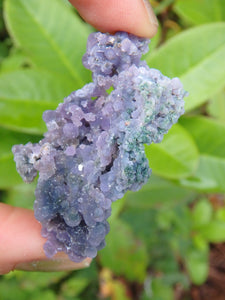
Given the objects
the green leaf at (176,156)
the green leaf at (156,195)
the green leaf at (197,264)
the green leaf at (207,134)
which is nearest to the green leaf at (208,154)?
the green leaf at (207,134)

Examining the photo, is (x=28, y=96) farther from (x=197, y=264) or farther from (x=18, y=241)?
(x=197, y=264)

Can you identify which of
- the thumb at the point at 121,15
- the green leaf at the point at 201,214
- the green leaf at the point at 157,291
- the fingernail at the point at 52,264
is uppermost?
the thumb at the point at 121,15

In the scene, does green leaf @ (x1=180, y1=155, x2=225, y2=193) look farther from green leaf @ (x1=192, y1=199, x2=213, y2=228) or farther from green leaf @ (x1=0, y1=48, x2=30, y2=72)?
green leaf @ (x1=0, y1=48, x2=30, y2=72)

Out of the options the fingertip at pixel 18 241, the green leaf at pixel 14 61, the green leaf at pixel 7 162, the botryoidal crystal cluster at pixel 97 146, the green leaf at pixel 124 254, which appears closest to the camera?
the botryoidal crystal cluster at pixel 97 146

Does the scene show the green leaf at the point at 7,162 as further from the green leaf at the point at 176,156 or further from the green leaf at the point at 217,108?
the green leaf at the point at 217,108

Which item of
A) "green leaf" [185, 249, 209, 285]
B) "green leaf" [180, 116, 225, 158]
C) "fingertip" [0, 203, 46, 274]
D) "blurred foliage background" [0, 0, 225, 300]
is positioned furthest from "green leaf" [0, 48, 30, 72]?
"green leaf" [185, 249, 209, 285]

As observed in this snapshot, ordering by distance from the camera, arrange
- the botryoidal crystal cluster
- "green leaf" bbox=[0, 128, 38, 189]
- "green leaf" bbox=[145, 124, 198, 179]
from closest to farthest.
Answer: the botryoidal crystal cluster, "green leaf" bbox=[145, 124, 198, 179], "green leaf" bbox=[0, 128, 38, 189]
